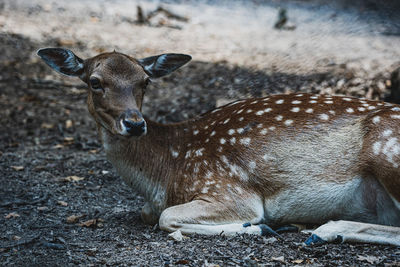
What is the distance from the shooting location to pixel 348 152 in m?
4.94

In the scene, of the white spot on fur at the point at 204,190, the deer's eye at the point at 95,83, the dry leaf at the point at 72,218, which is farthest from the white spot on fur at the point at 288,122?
the dry leaf at the point at 72,218

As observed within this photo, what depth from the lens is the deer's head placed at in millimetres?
4913

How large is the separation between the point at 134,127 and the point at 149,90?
5.50 meters

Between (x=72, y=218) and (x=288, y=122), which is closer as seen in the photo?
(x=288, y=122)

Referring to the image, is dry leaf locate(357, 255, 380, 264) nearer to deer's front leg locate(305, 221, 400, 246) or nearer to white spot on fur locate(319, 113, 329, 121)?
deer's front leg locate(305, 221, 400, 246)

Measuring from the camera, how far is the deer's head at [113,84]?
491cm

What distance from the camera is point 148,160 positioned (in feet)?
18.6

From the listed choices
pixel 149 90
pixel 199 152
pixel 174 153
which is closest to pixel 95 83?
pixel 174 153

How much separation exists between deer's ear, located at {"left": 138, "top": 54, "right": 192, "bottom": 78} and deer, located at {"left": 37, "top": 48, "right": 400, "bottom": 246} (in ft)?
0.60

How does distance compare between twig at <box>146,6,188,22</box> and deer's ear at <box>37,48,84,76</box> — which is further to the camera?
twig at <box>146,6,188,22</box>

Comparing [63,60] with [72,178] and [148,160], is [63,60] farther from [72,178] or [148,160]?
[72,178]

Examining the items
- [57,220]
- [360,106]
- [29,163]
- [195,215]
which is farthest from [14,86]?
[360,106]

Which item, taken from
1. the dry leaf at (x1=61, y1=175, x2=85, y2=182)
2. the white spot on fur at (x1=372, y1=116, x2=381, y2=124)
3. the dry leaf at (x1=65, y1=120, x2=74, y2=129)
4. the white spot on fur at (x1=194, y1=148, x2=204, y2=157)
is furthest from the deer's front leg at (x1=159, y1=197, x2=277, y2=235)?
the dry leaf at (x1=65, y1=120, x2=74, y2=129)

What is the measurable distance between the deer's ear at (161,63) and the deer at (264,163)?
0.18m
